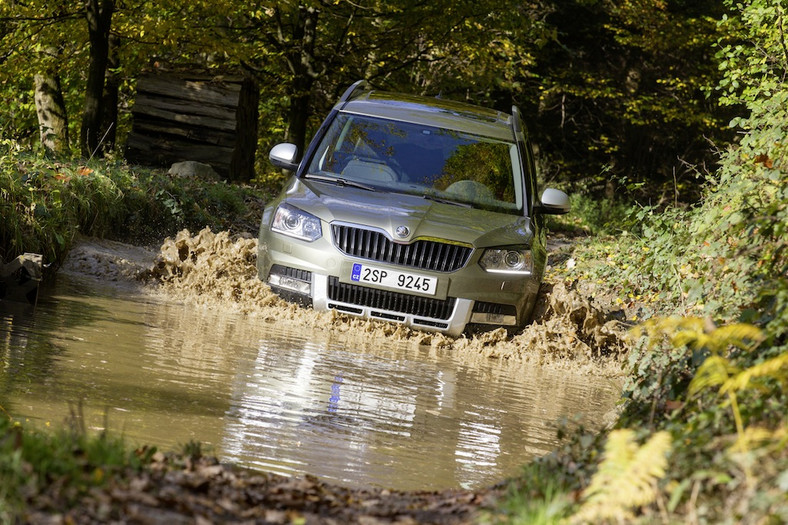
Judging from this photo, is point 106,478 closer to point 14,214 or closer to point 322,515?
point 322,515

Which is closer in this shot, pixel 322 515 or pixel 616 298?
pixel 322 515

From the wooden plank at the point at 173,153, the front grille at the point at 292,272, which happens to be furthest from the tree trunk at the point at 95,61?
the front grille at the point at 292,272

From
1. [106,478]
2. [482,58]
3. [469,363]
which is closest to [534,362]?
[469,363]

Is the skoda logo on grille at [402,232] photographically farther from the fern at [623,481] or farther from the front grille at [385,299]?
the fern at [623,481]

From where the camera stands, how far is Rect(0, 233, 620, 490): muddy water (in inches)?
203

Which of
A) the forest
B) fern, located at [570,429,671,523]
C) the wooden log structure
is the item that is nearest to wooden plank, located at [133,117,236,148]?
the wooden log structure

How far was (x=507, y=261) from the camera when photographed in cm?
871

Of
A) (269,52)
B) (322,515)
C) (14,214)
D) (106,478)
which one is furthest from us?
(269,52)

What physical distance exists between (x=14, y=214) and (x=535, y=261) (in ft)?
15.4

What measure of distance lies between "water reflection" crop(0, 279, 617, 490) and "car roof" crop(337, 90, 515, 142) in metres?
2.30

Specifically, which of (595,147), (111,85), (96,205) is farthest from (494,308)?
(595,147)

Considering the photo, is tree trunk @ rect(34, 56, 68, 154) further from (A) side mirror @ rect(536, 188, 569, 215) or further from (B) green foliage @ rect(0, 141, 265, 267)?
(A) side mirror @ rect(536, 188, 569, 215)

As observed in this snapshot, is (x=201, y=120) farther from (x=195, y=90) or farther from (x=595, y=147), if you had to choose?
(x=595, y=147)

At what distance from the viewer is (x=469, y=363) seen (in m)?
8.41
